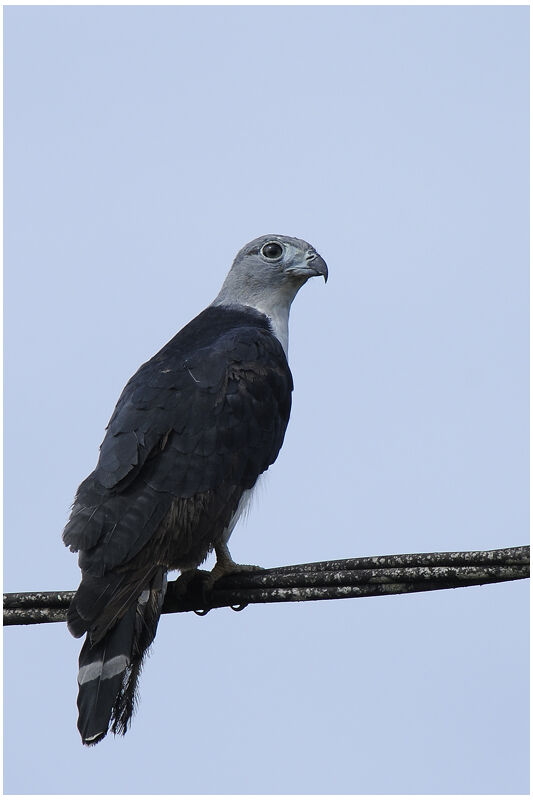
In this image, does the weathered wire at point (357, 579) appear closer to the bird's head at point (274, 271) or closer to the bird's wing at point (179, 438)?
the bird's wing at point (179, 438)

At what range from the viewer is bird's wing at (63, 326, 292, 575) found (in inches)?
227

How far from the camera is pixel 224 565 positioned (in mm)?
6418

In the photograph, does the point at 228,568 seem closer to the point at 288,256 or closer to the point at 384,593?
the point at 384,593

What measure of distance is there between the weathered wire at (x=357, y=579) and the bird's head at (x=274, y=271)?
309cm

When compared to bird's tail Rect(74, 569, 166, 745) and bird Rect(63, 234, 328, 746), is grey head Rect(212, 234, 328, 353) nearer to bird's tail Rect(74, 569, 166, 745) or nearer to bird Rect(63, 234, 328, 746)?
bird Rect(63, 234, 328, 746)

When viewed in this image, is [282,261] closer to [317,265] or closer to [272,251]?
[272,251]

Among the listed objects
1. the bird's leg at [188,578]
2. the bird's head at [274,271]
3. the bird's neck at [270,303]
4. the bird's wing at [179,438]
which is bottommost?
the bird's leg at [188,578]

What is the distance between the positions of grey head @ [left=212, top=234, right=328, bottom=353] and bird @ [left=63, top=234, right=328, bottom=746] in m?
0.60

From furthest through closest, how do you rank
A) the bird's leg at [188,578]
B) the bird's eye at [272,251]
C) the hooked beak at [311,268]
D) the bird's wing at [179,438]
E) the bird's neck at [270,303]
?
the bird's eye at [272,251]
the hooked beak at [311,268]
the bird's neck at [270,303]
the bird's leg at [188,578]
the bird's wing at [179,438]

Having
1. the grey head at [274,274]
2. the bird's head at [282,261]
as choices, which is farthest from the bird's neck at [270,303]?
the bird's head at [282,261]

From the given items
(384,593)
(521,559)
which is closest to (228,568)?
(384,593)

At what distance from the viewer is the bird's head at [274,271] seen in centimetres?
827

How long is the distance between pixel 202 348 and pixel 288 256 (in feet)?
5.47

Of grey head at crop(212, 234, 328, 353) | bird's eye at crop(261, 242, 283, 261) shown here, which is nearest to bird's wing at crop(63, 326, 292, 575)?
grey head at crop(212, 234, 328, 353)
